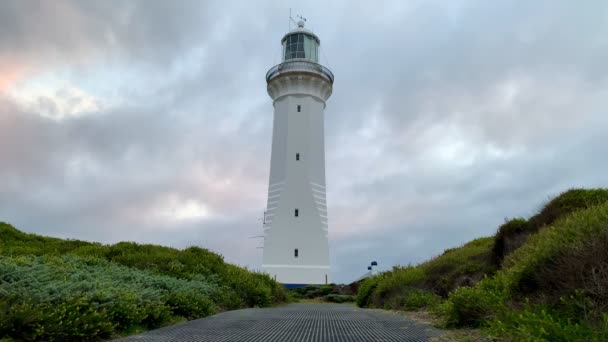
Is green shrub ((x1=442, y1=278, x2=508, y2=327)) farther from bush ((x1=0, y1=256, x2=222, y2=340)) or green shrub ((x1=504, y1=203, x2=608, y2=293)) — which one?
bush ((x1=0, y1=256, x2=222, y2=340))

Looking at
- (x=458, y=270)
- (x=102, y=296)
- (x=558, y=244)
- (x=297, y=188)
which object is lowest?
(x=102, y=296)

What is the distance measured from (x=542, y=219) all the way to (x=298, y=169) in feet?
55.4

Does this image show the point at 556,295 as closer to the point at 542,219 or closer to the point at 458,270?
the point at 542,219

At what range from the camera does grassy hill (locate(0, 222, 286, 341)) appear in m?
4.09

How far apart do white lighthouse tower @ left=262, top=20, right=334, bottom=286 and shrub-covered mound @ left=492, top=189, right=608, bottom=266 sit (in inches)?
589

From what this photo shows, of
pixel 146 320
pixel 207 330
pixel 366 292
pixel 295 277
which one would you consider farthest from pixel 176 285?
pixel 295 277

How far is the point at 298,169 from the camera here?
81.5ft

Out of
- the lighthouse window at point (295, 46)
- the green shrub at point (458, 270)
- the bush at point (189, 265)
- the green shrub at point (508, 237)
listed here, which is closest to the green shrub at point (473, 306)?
the green shrub at point (508, 237)

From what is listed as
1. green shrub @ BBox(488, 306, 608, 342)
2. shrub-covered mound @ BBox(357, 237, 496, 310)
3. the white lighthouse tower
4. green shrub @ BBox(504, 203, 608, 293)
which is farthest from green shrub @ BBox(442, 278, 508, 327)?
the white lighthouse tower

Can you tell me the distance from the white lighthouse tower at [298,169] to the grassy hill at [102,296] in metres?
12.9

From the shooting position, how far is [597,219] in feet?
14.8

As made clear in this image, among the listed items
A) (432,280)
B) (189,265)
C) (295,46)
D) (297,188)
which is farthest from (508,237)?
(295,46)

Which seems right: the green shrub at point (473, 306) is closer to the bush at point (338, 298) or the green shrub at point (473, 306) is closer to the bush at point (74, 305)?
the bush at point (74, 305)

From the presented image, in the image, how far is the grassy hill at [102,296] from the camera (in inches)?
161
